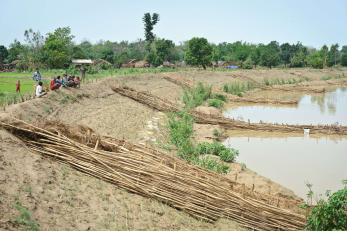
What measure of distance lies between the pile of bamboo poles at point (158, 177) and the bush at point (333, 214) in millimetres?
1167

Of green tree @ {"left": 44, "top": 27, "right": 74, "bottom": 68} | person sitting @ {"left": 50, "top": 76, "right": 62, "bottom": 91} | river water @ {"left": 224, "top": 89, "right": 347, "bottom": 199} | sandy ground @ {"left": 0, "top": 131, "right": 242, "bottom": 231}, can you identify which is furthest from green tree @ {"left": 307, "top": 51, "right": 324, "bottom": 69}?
sandy ground @ {"left": 0, "top": 131, "right": 242, "bottom": 231}

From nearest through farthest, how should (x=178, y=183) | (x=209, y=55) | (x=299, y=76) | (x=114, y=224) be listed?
1. (x=114, y=224)
2. (x=178, y=183)
3. (x=209, y=55)
4. (x=299, y=76)

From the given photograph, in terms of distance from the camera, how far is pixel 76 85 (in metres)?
20.1

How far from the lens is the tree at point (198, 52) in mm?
54375

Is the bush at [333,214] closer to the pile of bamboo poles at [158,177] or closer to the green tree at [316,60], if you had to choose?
the pile of bamboo poles at [158,177]

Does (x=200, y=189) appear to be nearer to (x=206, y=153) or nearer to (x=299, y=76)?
(x=206, y=153)

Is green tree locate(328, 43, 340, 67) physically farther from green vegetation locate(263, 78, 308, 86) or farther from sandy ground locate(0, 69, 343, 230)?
sandy ground locate(0, 69, 343, 230)

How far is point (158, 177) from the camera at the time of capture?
838 centimetres

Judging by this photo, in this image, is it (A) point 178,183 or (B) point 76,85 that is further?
(B) point 76,85

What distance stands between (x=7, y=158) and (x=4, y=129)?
131 centimetres

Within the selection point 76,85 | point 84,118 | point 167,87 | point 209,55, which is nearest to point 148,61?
point 209,55

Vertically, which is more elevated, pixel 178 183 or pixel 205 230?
pixel 178 183

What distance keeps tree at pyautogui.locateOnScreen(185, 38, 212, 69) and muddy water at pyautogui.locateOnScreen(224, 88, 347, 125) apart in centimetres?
2085

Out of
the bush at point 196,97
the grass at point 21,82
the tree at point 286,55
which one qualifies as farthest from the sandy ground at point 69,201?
the tree at point 286,55
